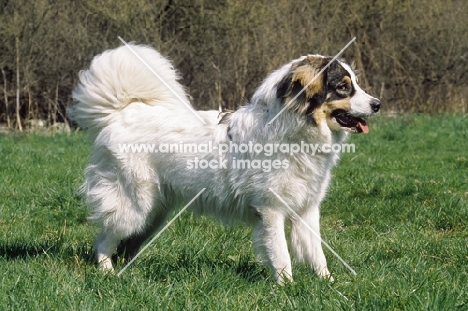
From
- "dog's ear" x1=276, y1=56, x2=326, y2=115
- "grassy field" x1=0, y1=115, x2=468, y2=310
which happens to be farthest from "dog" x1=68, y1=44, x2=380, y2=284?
"grassy field" x1=0, y1=115, x2=468, y2=310

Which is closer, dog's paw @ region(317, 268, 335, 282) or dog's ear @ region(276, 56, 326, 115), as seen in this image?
dog's paw @ region(317, 268, 335, 282)

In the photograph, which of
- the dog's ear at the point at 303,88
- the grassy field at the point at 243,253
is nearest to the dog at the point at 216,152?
the dog's ear at the point at 303,88

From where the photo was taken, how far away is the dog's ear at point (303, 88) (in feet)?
14.3

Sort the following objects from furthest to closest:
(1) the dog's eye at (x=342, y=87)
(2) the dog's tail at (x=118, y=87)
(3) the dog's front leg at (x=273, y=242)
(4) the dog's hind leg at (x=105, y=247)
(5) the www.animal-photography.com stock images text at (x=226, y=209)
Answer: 1. (2) the dog's tail at (x=118, y=87)
2. (4) the dog's hind leg at (x=105, y=247)
3. (1) the dog's eye at (x=342, y=87)
4. (3) the dog's front leg at (x=273, y=242)
5. (5) the www.animal-photography.com stock images text at (x=226, y=209)

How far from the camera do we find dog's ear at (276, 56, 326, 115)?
4.36 m

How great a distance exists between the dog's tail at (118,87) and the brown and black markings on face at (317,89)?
114 cm

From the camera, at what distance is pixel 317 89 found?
14.4ft

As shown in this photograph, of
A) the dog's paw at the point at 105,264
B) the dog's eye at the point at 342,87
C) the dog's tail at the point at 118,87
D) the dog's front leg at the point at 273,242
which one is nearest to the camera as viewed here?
the dog's front leg at the point at 273,242

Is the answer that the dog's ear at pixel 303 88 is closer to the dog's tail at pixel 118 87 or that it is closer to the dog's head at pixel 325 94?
the dog's head at pixel 325 94

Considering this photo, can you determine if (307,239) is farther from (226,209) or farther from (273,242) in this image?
(226,209)

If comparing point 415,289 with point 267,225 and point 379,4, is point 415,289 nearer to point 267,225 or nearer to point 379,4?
point 267,225

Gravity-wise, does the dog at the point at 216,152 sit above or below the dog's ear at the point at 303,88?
below

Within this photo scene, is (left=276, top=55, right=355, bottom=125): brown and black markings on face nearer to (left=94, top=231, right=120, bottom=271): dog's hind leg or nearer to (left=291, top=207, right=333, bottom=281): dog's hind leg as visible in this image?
(left=291, top=207, right=333, bottom=281): dog's hind leg

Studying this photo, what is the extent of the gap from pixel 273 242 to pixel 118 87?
5.71ft
